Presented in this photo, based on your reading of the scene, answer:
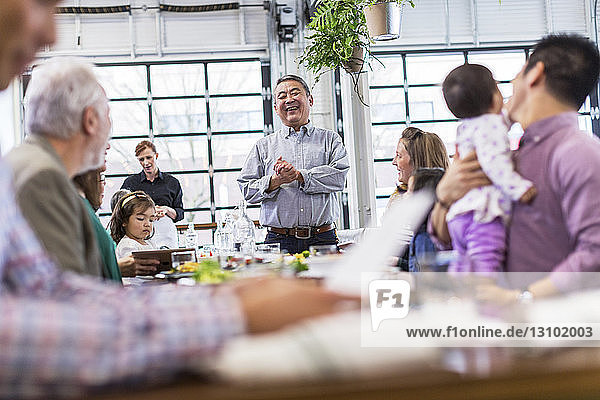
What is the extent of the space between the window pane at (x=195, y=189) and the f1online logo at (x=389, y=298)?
279 inches

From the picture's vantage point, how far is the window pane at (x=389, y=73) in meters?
8.20

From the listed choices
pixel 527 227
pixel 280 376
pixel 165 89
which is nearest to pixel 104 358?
pixel 280 376

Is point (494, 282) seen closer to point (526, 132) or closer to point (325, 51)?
point (526, 132)

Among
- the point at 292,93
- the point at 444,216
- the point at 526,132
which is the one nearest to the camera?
the point at 526,132

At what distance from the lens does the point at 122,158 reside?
26.0 ft

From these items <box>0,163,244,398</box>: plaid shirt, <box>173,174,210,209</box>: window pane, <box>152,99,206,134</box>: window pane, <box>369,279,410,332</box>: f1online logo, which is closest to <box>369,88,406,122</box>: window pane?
<box>152,99,206,134</box>: window pane

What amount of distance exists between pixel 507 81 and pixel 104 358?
8358 mm

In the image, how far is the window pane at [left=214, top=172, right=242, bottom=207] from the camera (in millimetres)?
7980

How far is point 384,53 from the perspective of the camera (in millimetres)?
8188

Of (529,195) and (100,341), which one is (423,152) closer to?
(529,195)

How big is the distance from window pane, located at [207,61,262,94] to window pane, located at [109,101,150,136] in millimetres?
818

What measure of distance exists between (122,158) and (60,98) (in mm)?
6517

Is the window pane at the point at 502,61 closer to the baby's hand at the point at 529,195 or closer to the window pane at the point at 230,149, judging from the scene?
the window pane at the point at 230,149

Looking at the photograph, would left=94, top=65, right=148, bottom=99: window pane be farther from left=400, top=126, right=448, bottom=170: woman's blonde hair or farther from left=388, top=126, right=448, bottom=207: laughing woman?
left=400, top=126, right=448, bottom=170: woman's blonde hair
